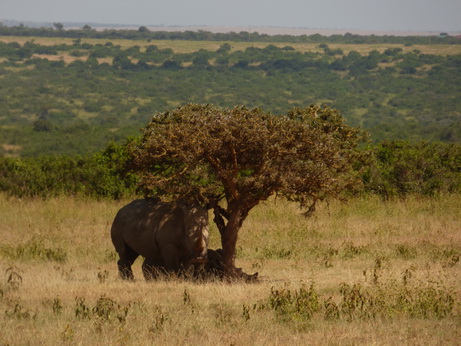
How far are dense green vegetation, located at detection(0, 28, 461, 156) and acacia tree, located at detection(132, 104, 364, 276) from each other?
50.9 metres

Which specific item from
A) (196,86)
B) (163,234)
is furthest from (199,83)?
(163,234)

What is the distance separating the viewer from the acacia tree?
12.9 metres

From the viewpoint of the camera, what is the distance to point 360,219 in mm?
20750

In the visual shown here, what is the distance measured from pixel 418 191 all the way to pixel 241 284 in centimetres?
1259

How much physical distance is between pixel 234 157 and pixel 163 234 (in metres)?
1.76

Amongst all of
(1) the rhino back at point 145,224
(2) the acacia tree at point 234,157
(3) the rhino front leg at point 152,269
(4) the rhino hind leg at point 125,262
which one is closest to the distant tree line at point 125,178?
(4) the rhino hind leg at point 125,262

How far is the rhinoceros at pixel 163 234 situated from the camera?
13.2 m

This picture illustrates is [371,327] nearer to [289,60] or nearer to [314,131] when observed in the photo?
[314,131]

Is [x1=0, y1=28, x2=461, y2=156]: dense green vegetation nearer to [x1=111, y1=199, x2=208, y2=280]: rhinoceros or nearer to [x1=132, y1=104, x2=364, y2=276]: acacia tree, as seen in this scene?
[x1=111, y1=199, x2=208, y2=280]: rhinoceros

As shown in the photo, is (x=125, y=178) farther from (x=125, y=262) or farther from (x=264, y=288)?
(x=264, y=288)

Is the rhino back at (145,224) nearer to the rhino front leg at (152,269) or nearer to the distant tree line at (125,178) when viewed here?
the rhino front leg at (152,269)

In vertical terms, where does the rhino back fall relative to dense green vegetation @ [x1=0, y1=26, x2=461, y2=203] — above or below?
above

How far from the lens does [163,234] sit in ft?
44.1

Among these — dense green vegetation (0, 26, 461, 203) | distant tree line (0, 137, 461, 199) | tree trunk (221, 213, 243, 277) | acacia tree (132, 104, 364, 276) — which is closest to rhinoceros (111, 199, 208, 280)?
acacia tree (132, 104, 364, 276)
